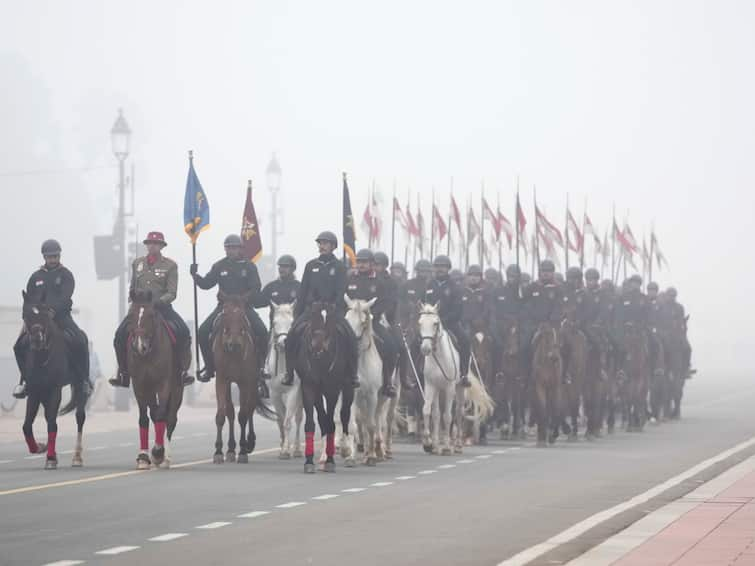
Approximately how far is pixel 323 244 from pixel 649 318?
17153 mm

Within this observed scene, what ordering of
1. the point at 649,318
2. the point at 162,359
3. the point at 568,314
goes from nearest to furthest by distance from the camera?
the point at 162,359
the point at 568,314
the point at 649,318

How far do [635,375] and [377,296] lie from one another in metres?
14.4

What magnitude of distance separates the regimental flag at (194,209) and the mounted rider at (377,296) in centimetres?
420

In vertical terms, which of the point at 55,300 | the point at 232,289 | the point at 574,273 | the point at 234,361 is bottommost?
the point at 234,361

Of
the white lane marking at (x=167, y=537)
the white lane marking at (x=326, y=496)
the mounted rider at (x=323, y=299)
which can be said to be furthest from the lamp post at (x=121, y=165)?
the white lane marking at (x=167, y=537)

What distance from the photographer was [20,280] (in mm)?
101812

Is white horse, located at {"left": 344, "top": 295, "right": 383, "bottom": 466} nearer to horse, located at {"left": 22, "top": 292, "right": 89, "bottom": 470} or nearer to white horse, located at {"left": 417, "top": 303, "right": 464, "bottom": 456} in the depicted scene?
white horse, located at {"left": 417, "top": 303, "right": 464, "bottom": 456}

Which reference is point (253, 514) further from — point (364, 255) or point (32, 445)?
point (364, 255)

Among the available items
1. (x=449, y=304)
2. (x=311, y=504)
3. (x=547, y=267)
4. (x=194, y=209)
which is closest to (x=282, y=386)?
(x=449, y=304)

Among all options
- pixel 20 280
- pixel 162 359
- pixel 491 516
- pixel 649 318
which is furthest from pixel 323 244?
pixel 20 280

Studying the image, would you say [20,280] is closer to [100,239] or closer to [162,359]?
[100,239]

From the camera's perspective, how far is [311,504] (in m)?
17.9

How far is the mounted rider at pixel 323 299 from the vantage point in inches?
909

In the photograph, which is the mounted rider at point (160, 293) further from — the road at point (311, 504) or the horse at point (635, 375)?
the horse at point (635, 375)
